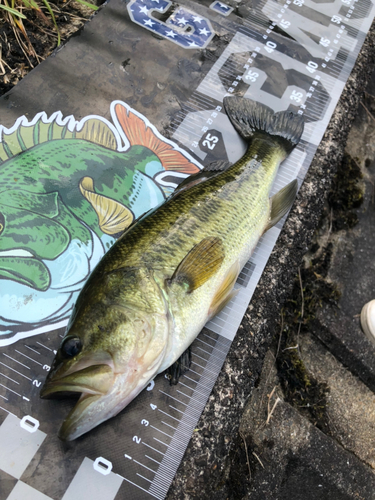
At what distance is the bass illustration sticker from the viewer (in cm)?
A: 225

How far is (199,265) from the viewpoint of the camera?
2072mm

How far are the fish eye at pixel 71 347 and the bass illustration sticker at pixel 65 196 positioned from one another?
49 centimetres

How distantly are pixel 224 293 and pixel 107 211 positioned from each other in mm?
1029

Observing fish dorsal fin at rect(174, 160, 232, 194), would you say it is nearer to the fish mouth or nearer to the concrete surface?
the concrete surface

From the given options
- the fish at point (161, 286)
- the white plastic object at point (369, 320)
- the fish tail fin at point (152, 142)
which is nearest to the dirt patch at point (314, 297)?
the white plastic object at point (369, 320)

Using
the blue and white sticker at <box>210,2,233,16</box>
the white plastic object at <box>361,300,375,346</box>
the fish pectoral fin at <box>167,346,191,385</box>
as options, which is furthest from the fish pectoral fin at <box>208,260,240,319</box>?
the blue and white sticker at <box>210,2,233,16</box>

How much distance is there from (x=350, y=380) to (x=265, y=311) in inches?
46.2

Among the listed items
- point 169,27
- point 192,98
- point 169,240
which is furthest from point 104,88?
point 169,240

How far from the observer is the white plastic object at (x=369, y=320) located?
3109mm

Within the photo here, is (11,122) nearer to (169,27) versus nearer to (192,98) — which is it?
(192,98)

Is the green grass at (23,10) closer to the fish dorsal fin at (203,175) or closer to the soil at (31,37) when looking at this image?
the soil at (31,37)

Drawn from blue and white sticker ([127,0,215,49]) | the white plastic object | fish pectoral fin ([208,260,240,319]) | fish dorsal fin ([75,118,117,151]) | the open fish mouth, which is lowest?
the open fish mouth

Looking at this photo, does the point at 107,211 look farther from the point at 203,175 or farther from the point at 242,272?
the point at 242,272

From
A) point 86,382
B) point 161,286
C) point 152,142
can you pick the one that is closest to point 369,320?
point 161,286
